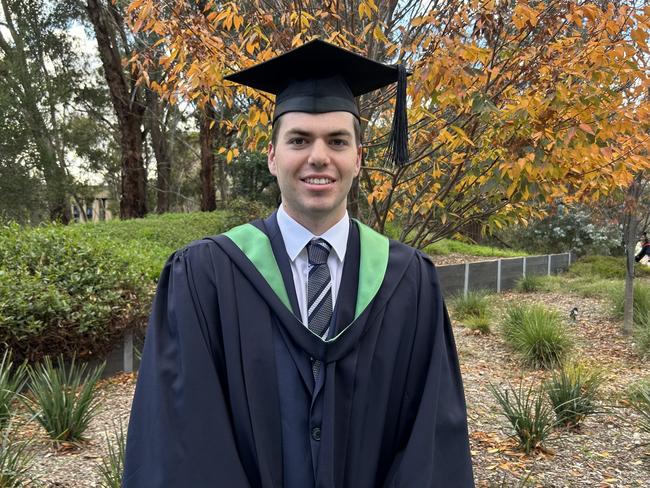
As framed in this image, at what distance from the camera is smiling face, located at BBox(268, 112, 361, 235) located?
63.4 inches

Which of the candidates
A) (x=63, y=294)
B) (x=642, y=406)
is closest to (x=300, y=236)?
(x=63, y=294)

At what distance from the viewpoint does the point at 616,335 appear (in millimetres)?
7512

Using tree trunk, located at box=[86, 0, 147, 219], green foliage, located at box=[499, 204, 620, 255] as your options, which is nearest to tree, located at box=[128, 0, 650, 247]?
tree trunk, located at box=[86, 0, 147, 219]

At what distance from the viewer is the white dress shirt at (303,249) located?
67.5 inches

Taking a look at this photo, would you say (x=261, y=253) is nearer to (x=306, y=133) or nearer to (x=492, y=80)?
(x=306, y=133)

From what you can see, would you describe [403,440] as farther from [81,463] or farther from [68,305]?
[68,305]

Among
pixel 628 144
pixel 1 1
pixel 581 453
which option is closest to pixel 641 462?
pixel 581 453

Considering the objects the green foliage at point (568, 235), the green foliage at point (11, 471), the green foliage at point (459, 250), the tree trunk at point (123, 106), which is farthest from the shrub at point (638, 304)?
the tree trunk at point (123, 106)

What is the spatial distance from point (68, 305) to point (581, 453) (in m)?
4.03

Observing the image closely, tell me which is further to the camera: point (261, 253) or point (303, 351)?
point (261, 253)

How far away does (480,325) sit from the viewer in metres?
7.53

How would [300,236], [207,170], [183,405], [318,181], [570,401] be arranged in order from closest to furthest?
1. [183,405]
2. [318,181]
3. [300,236]
4. [570,401]
5. [207,170]

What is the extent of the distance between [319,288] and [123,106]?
490 inches

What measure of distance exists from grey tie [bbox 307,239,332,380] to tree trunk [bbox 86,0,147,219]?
11.7m
